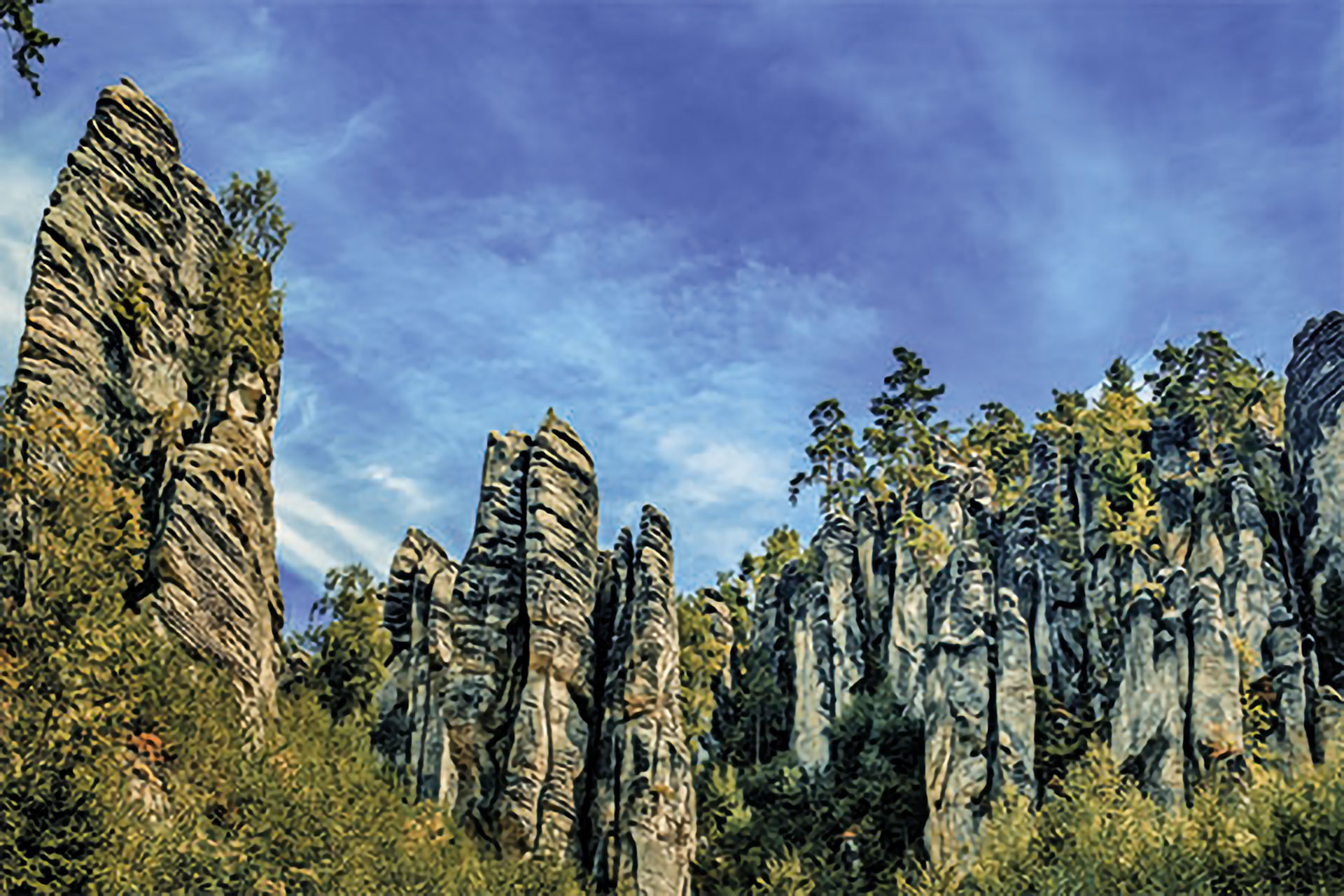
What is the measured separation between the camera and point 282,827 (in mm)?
30484

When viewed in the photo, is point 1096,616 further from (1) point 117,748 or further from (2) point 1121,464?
(1) point 117,748

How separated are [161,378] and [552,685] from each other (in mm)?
15994

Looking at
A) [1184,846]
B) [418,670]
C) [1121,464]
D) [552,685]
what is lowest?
[1184,846]

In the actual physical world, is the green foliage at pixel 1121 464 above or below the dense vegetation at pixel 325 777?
above

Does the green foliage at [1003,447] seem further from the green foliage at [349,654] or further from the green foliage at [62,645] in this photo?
the green foliage at [62,645]

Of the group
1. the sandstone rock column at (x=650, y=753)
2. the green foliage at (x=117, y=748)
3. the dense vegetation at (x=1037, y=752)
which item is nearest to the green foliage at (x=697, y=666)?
the dense vegetation at (x=1037, y=752)

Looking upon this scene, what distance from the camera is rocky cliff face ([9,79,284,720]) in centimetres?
3155

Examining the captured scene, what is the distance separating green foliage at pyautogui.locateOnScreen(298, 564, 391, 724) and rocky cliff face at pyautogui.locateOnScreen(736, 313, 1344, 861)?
24.4 meters

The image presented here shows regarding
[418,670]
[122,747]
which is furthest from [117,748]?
[418,670]

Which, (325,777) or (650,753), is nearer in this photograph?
(325,777)

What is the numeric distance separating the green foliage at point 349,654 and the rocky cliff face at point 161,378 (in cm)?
804

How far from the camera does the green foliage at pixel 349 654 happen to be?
44.0 meters

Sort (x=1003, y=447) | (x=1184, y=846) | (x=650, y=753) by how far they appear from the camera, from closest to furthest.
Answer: (x=1184, y=846), (x=650, y=753), (x=1003, y=447)

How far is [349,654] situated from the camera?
4428 centimetres
